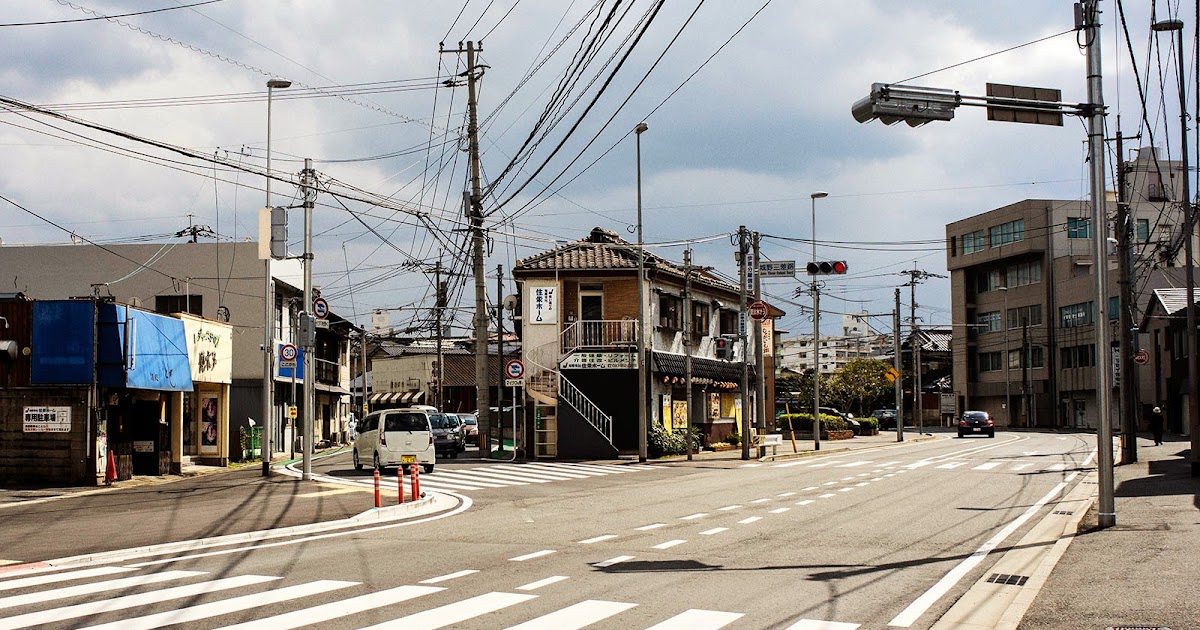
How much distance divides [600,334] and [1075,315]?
55352 mm

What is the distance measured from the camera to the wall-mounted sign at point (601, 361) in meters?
37.6

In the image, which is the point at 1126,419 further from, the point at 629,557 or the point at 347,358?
the point at 347,358

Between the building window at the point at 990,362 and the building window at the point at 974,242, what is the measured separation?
361 inches

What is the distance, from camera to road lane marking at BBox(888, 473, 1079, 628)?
8617mm

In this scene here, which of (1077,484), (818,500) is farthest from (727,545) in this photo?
(1077,484)

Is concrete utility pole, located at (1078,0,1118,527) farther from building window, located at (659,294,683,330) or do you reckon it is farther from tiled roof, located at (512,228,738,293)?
building window, located at (659,294,683,330)

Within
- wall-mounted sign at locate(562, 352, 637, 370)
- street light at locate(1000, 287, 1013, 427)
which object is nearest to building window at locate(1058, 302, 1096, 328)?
street light at locate(1000, 287, 1013, 427)

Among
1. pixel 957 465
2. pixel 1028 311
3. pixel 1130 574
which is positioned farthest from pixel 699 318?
pixel 1028 311

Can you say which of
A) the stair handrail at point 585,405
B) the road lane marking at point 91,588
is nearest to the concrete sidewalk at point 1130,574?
the road lane marking at point 91,588

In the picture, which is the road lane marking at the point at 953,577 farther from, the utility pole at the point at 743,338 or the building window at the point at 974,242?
the building window at the point at 974,242

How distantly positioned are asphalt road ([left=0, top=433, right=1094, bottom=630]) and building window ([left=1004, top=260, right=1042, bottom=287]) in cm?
6892

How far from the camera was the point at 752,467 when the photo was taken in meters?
32.2

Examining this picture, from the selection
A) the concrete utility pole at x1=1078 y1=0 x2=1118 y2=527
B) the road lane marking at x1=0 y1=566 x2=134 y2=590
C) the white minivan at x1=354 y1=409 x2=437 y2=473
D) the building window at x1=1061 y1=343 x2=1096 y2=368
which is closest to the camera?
the road lane marking at x1=0 y1=566 x2=134 y2=590

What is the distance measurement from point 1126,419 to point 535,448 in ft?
62.4
